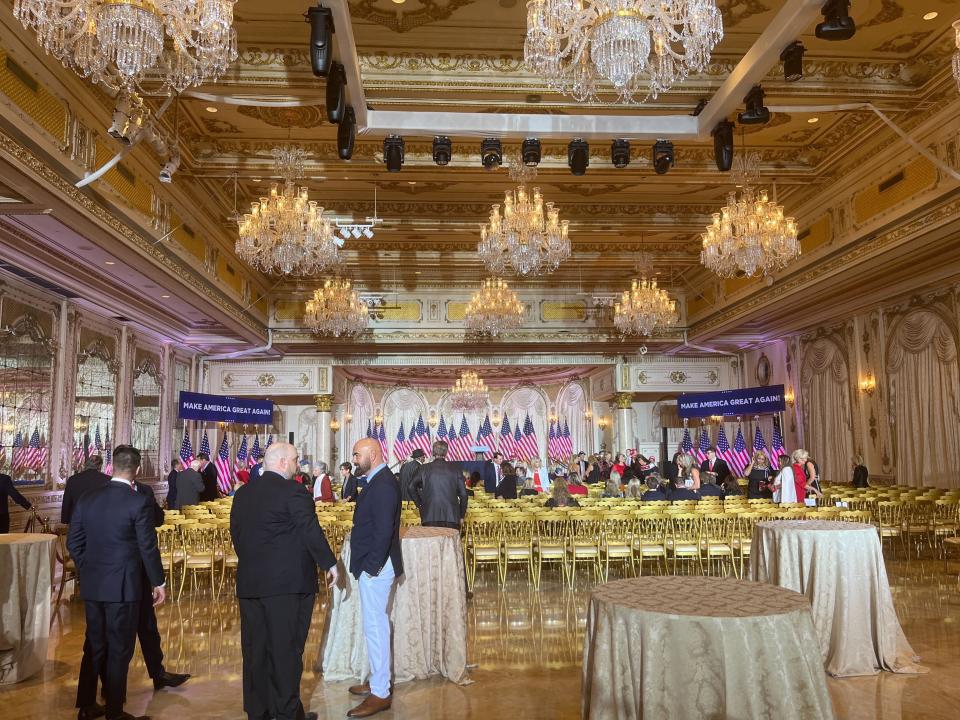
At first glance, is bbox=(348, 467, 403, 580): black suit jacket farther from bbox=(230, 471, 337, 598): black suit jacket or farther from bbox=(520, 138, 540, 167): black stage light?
bbox=(520, 138, 540, 167): black stage light

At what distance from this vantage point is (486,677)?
479 cm

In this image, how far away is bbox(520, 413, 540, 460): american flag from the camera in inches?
971

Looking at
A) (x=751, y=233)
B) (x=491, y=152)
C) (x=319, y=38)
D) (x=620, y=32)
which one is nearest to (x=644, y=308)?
(x=751, y=233)

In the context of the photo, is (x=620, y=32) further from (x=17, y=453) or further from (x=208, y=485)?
(x=208, y=485)

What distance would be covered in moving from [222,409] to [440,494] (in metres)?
11.9

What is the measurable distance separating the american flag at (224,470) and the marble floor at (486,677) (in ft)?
38.1

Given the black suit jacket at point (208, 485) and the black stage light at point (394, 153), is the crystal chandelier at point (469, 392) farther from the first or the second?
the black stage light at point (394, 153)

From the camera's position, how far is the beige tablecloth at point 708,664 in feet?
9.17

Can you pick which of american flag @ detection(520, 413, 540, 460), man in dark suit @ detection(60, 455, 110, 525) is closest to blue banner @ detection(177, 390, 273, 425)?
american flag @ detection(520, 413, 540, 460)

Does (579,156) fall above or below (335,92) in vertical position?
above

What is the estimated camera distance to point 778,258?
962 centimetres

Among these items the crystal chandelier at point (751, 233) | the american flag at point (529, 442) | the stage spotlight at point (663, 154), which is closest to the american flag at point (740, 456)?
the american flag at point (529, 442)

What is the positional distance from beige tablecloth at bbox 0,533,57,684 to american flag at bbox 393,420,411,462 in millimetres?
19386

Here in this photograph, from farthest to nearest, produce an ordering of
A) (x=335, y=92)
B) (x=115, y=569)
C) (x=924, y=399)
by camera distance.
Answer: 1. (x=924, y=399)
2. (x=335, y=92)
3. (x=115, y=569)
